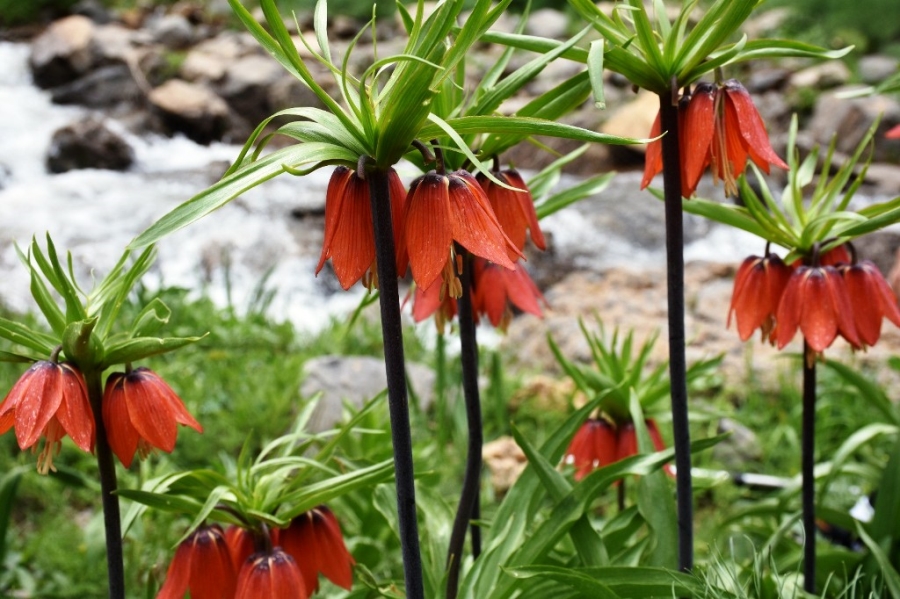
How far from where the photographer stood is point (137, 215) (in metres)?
8.00

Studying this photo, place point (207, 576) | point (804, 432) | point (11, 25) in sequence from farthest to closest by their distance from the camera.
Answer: point (11, 25) → point (804, 432) → point (207, 576)

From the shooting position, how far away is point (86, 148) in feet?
30.8

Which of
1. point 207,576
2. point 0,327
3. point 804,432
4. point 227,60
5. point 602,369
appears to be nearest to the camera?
point 0,327

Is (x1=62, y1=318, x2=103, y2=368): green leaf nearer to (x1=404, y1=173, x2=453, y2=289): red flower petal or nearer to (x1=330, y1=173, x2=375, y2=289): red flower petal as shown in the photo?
(x1=330, y1=173, x2=375, y2=289): red flower petal

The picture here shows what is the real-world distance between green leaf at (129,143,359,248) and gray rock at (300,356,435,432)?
2.37 m

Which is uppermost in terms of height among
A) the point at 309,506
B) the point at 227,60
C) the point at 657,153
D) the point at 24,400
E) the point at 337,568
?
the point at 227,60

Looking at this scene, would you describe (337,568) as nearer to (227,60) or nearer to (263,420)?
(263,420)

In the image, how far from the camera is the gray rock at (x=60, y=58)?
1180cm

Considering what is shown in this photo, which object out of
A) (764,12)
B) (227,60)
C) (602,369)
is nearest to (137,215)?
(227,60)

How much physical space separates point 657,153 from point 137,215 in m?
7.18

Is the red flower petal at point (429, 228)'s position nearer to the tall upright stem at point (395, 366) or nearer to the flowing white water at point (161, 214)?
the tall upright stem at point (395, 366)

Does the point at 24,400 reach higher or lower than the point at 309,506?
higher

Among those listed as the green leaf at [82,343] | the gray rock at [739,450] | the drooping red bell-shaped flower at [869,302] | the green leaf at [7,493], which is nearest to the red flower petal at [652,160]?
the drooping red bell-shaped flower at [869,302]

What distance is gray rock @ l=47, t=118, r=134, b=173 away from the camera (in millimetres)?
9281
